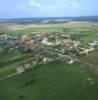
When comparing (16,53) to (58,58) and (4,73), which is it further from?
(4,73)

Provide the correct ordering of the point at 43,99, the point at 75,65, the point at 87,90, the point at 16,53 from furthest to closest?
the point at 16,53 < the point at 75,65 < the point at 87,90 < the point at 43,99

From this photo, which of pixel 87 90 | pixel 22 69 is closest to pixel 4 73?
pixel 22 69

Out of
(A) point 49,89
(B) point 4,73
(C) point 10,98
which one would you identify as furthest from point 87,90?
(B) point 4,73

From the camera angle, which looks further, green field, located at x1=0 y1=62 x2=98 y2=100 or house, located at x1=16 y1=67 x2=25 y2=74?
house, located at x1=16 y1=67 x2=25 y2=74

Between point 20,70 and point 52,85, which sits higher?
point 52,85

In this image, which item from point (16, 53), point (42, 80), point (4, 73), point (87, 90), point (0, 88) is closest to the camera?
point (87, 90)

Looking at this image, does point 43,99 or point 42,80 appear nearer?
point 43,99

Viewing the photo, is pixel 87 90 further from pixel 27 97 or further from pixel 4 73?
pixel 4 73

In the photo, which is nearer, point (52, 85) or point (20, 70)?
point (52, 85)

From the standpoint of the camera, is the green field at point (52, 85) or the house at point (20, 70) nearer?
the green field at point (52, 85)
